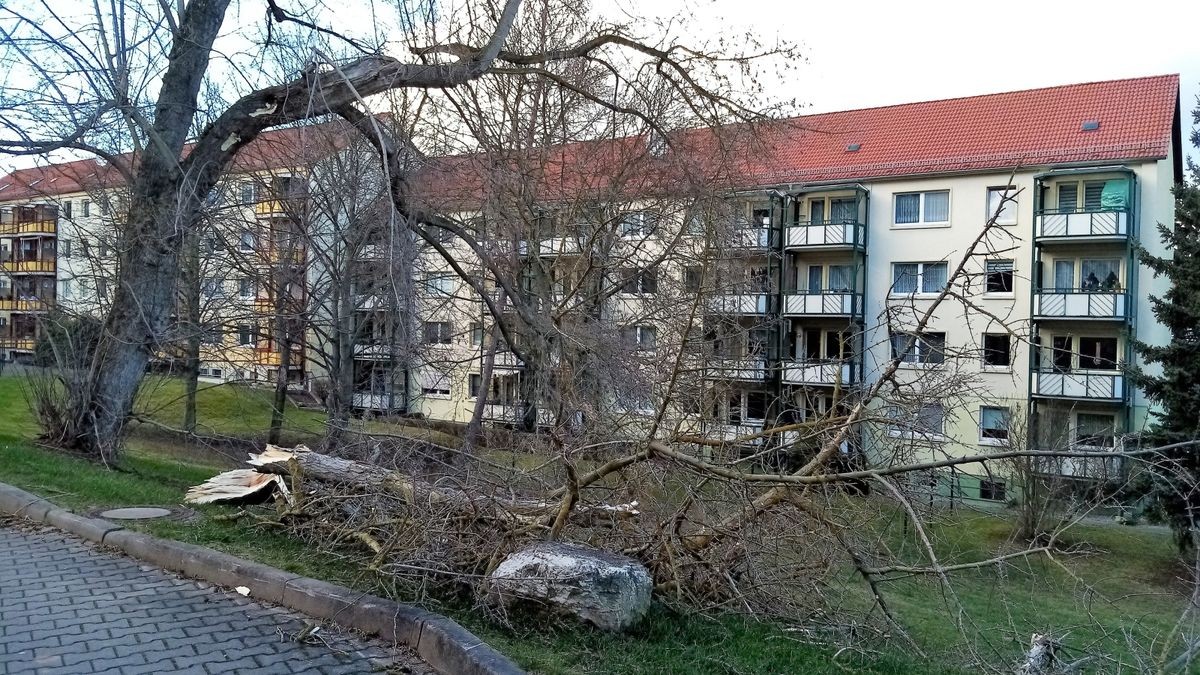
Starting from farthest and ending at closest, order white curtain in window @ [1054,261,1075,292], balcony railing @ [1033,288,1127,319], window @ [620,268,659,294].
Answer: white curtain in window @ [1054,261,1075,292]
balcony railing @ [1033,288,1127,319]
window @ [620,268,659,294]

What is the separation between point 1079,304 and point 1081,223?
2643 mm

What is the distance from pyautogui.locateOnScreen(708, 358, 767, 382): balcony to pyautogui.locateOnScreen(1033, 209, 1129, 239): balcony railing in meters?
22.3

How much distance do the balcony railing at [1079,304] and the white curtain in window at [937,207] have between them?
4.21m

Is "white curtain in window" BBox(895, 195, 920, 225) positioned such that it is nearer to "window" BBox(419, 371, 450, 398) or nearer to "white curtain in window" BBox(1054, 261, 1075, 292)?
"white curtain in window" BBox(1054, 261, 1075, 292)

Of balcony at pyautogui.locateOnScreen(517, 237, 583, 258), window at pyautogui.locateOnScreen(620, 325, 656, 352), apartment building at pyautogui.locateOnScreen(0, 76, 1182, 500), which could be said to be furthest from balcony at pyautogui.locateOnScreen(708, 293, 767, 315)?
balcony at pyautogui.locateOnScreen(517, 237, 583, 258)

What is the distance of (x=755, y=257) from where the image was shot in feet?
68.7

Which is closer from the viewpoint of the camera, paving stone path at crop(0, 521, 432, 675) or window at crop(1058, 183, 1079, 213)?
paving stone path at crop(0, 521, 432, 675)

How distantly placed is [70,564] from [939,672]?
245 inches

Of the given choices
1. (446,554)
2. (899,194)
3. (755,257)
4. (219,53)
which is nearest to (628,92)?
(755,257)

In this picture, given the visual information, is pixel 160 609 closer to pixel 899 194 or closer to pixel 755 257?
pixel 755 257

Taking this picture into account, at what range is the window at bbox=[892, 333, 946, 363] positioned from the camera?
18.2ft

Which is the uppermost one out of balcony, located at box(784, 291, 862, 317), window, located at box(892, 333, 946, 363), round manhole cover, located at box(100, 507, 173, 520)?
balcony, located at box(784, 291, 862, 317)

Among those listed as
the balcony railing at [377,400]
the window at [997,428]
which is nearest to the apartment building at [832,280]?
the balcony railing at [377,400]

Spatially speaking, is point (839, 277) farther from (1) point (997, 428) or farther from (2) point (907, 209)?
(1) point (997, 428)
